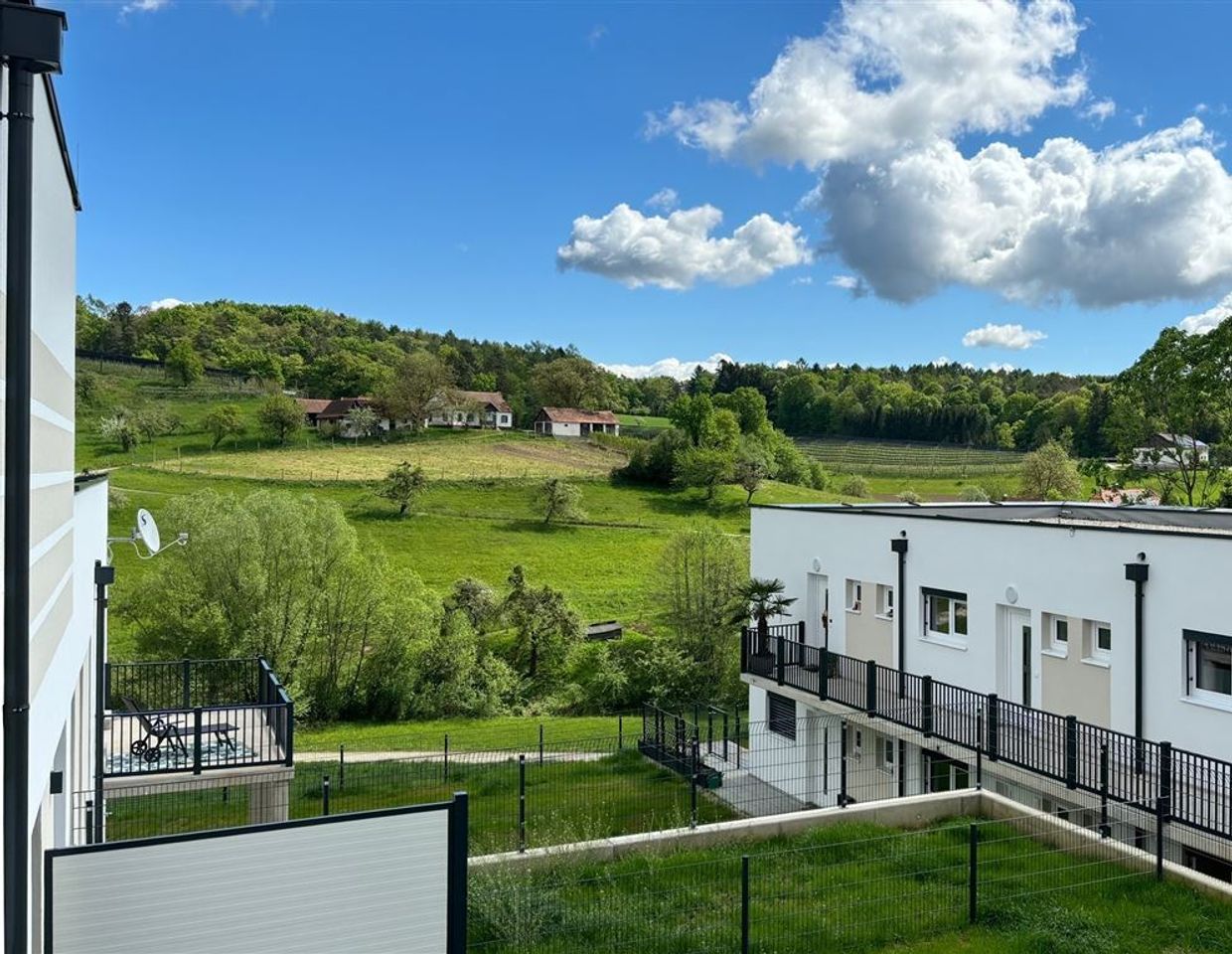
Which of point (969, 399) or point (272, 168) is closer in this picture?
point (272, 168)

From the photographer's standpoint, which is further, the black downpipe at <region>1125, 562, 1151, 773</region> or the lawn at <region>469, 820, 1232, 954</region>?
the black downpipe at <region>1125, 562, 1151, 773</region>

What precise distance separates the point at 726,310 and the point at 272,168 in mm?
53024

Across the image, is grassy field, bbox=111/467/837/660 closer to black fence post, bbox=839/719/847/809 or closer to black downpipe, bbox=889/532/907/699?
black fence post, bbox=839/719/847/809

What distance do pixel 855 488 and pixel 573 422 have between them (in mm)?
30377

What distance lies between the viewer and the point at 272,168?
5722cm

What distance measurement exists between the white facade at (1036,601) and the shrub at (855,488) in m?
50.5

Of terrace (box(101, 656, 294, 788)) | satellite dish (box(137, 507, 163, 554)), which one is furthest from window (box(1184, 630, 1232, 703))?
satellite dish (box(137, 507, 163, 554))

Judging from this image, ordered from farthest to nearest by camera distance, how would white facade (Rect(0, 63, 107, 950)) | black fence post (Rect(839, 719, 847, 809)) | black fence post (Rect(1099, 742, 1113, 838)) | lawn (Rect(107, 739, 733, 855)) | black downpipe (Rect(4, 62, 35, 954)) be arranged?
black fence post (Rect(839, 719, 847, 809)) < lawn (Rect(107, 739, 733, 855)) < black fence post (Rect(1099, 742, 1113, 838)) < white facade (Rect(0, 63, 107, 950)) < black downpipe (Rect(4, 62, 35, 954))

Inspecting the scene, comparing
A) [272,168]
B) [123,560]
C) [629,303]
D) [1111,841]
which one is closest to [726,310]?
[629,303]

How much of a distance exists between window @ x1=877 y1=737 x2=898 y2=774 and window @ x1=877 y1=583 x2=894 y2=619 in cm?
223

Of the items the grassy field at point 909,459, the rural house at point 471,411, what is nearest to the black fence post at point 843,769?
the grassy field at point 909,459

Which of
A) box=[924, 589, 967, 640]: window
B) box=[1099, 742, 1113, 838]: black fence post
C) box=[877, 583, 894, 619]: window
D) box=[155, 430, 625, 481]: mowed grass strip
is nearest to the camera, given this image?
box=[1099, 742, 1113, 838]: black fence post

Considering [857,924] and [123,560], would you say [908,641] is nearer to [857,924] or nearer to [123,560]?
[857,924]

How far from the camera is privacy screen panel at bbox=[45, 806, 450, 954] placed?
5.18 metres
